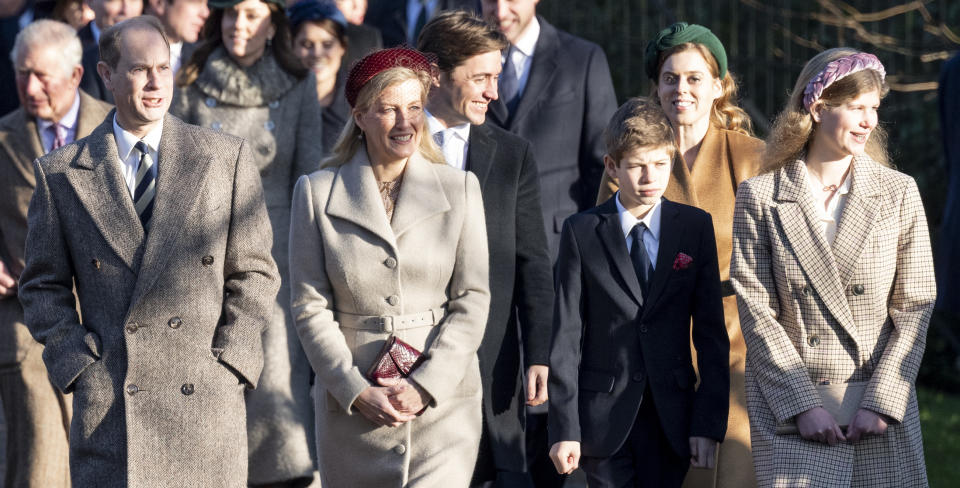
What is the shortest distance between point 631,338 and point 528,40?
7.20 feet

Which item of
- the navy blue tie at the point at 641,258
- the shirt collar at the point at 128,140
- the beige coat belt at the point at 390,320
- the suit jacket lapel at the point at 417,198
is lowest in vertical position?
the beige coat belt at the point at 390,320

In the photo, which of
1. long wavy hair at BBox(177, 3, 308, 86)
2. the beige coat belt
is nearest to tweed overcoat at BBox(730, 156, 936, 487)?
the beige coat belt

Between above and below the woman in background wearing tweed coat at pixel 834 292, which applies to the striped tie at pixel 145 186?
above

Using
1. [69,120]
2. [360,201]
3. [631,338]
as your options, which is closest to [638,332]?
[631,338]

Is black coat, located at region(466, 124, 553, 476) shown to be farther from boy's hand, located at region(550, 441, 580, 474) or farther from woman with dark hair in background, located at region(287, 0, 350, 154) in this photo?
woman with dark hair in background, located at region(287, 0, 350, 154)

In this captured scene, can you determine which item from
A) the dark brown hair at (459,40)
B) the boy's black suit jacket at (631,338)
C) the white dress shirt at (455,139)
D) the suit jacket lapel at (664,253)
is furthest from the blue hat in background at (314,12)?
the suit jacket lapel at (664,253)

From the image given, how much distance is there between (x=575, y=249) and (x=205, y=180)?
1258mm

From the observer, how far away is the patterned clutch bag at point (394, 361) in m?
4.77

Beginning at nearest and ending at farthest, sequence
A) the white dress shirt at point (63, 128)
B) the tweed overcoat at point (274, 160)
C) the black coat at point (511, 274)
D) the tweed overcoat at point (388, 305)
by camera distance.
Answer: the tweed overcoat at point (388, 305) < the black coat at point (511, 274) < the white dress shirt at point (63, 128) < the tweed overcoat at point (274, 160)

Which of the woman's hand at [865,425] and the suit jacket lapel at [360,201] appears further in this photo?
the suit jacket lapel at [360,201]

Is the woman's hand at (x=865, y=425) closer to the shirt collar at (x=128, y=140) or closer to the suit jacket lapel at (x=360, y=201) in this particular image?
the suit jacket lapel at (x=360, y=201)

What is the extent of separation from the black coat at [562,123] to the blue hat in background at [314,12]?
1120mm

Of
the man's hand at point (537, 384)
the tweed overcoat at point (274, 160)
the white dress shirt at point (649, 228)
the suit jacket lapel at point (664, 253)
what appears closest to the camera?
the suit jacket lapel at point (664, 253)

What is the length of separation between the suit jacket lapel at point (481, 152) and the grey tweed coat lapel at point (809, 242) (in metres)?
1.12
